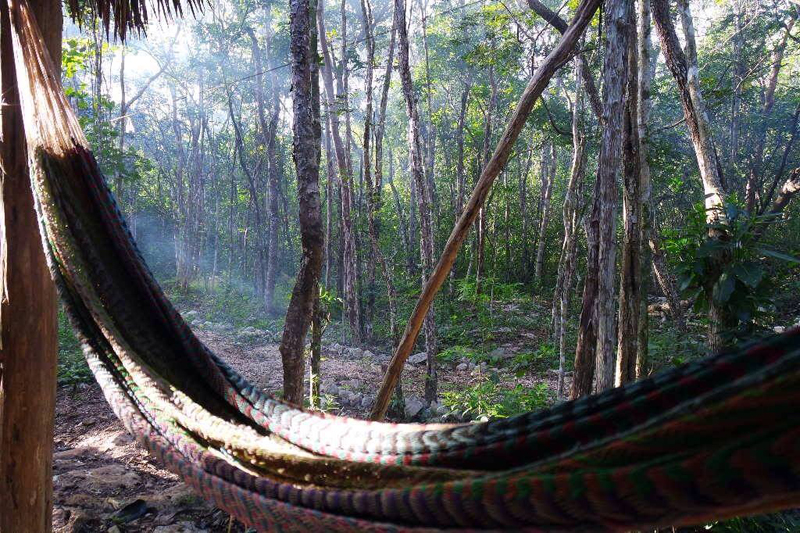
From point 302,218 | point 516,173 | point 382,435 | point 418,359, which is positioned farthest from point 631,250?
point 516,173

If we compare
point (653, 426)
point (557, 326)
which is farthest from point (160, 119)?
point (653, 426)

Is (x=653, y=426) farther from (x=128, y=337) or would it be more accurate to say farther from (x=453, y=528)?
(x=128, y=337)

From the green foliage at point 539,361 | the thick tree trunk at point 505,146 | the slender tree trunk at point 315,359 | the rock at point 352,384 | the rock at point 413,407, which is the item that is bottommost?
the rock at point 413,407

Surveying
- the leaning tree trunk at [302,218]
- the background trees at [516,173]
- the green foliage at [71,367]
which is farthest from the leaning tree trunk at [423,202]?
the green foliage at [71,367]

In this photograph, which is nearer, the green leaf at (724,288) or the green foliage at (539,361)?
the green leaf at (724,288)

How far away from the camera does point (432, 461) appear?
29.5 inches

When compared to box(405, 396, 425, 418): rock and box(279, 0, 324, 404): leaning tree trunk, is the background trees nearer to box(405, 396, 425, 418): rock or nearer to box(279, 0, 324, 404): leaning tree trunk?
box(279, 0, 324, 404): leaning tree trunk

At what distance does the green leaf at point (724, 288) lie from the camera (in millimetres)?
2330

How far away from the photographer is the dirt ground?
2211 millimetres

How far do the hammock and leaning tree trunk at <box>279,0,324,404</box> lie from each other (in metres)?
1.09

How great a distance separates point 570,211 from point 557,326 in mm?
1682

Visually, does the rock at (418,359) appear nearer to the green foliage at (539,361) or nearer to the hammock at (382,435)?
the green foliage at (539,361)

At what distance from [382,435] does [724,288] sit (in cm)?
212

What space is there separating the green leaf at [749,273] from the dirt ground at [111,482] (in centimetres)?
219
